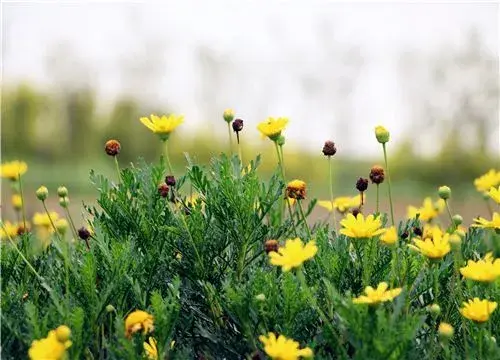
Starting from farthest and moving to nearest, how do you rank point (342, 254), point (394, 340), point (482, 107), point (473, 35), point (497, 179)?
point (482, 107)
point (473, 35)
point (497, 179)
point (342, 254)
point (394, 340)

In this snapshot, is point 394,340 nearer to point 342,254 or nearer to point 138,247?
point 342,254

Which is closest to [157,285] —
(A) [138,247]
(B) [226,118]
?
(A) [138,247]

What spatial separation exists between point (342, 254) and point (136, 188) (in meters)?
0.53

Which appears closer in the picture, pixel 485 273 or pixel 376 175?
pixel 485 273

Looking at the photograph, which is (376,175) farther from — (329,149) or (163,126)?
(163,126)

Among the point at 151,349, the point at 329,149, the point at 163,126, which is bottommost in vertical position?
the point at 151,349

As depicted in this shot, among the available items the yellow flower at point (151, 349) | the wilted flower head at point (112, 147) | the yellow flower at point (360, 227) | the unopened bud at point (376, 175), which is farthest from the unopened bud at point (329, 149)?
the yellow flower at point (151, 349)

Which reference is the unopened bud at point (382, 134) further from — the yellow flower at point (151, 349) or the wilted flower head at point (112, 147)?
the yellow flower at point (151, 349)

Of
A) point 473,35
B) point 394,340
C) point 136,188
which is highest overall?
point 136,188

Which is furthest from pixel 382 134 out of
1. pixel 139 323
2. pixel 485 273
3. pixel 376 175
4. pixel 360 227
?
pixel 139 323

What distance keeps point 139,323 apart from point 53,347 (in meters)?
0.19

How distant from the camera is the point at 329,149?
204 centimetres

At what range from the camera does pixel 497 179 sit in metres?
2.62

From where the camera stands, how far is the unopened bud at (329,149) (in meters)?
2.03
